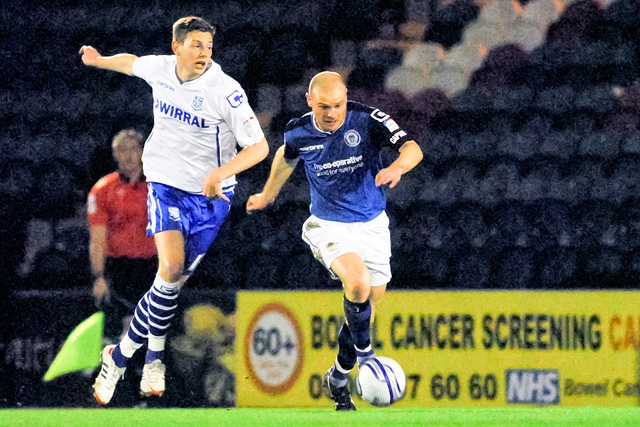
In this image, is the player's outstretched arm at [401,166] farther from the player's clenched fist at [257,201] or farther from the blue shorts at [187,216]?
the blue shorts at [187,216]

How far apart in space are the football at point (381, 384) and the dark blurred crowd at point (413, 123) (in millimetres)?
1714

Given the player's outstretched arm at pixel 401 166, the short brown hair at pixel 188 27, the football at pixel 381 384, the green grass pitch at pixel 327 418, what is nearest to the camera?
the green grass pitch at pixel 327 418

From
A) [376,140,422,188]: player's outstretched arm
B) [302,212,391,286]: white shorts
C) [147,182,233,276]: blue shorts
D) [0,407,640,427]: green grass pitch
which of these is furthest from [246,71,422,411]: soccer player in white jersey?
[0,407,640,427]: green grass pitch

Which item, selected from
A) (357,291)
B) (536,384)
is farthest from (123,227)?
(536,384)

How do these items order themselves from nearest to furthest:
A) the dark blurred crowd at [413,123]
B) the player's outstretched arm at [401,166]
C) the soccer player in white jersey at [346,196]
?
the player's outstretched arm at [401,166], the soccer player in white jersey at [346,196], the dark blurred crowd at [413,123]

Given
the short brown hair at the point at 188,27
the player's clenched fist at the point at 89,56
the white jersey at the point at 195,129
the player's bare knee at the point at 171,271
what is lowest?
the player's bare knee at the point at 171,271

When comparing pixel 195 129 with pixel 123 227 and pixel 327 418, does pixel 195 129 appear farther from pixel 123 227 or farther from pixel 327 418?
pixel 327 418

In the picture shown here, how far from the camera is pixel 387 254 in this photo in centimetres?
630

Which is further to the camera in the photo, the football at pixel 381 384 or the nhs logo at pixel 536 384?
the nhs logo at pixel 536 384

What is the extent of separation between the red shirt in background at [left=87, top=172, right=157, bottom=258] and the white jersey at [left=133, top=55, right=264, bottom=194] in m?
0.93

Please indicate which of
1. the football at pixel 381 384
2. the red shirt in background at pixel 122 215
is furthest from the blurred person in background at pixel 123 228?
the football at pixel 381 384

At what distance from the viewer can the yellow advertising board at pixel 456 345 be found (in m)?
6.95

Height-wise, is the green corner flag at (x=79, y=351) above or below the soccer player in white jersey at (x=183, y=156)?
below

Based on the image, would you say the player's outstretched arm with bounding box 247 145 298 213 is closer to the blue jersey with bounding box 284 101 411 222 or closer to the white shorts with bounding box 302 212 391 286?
the blue jersey with bounding box 284 101 411 222
